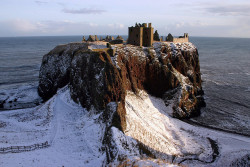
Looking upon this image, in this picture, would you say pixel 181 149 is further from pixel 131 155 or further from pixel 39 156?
pixel 39 156

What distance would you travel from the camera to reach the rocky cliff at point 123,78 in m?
33.8

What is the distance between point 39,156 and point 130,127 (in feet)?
47.1

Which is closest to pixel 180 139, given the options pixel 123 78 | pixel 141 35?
pixel 123 78

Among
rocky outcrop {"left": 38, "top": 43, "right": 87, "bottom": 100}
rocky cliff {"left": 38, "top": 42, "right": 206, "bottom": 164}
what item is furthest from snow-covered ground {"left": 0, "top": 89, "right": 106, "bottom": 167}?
rocky outcrop {"left": 38, "top": 43, "right": 87, "bottom": 100}

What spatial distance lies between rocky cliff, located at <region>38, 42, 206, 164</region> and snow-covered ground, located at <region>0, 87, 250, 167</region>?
3.05ft

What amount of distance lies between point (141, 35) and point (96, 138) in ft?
112

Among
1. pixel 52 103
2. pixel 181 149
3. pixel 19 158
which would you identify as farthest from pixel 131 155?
pixel 52 103

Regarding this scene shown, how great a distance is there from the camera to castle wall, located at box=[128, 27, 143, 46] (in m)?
53.8

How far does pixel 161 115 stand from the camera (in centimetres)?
4309

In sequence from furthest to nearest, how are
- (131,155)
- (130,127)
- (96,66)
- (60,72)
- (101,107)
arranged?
(60,72), (96,66), (101,107), (130,127), (131,155)

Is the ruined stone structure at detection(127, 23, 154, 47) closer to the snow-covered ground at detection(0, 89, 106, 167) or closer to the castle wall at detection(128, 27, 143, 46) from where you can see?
the castle wall at detection(128, 27, 143, 46)

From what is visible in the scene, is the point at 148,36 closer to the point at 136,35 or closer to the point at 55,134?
the point at 136,35

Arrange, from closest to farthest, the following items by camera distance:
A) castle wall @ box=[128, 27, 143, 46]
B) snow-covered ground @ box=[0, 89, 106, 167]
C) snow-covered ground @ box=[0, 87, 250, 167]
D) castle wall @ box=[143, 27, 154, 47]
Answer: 1. snow-covered ground @ box=[0, 89, 106, 167]
2. snow-covered ground @ box=[0, 87, 250, 167]
3. castle wall @ box=[128, 27, 143, 46]
4. castle wall @ box=[143, 27, 154, 47]

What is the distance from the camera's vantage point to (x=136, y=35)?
54281 millimetres
